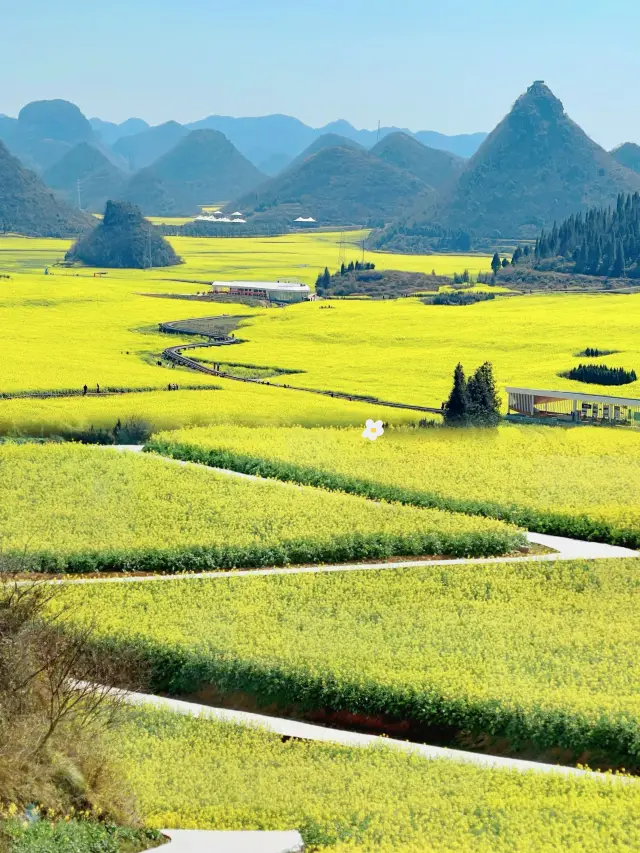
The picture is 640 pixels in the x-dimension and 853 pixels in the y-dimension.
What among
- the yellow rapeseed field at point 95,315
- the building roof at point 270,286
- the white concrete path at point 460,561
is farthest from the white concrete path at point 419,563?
the building roof at point 270,286

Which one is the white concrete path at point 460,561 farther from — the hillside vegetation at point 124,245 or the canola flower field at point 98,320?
the hillside vegetation at point 124,245

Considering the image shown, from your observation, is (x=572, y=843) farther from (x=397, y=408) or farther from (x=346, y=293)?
(x=346, y=293)

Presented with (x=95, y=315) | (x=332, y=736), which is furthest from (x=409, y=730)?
(x=95, y=315)

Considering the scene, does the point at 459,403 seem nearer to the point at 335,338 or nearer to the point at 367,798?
the point at 367,798

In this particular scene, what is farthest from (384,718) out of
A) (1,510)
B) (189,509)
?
(1,510)

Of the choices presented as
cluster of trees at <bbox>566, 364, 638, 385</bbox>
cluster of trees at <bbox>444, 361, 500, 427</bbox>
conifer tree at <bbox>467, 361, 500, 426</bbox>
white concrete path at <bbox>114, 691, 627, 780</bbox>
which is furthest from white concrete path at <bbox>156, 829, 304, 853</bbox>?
cluster of trees at <bbox>566, 364, 638, 385</bbox>

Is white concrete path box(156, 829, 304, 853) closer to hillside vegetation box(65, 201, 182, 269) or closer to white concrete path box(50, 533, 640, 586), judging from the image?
white concrete path box(50, 533, 640, 586)
